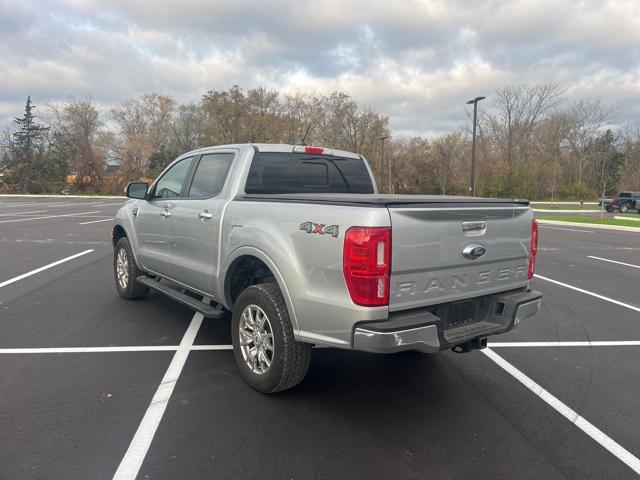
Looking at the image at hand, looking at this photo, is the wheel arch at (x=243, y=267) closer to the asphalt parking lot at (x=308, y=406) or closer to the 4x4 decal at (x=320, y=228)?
the 4x4 decal at (x=320, y=228)

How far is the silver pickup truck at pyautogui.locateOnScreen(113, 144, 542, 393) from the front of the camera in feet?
9.42

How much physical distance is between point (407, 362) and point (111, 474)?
8.61 ft

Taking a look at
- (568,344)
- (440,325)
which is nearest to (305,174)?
(440,325)

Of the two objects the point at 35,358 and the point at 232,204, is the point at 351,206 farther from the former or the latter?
the point at 35,358

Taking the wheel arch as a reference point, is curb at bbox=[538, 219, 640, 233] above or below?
below

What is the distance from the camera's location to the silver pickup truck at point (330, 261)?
2871 millimetres

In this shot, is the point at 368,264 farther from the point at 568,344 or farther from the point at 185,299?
the point at 568,344

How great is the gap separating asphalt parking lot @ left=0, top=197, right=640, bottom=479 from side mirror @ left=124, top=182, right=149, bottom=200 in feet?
4.64

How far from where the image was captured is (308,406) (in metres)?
3.42

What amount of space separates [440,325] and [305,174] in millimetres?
2206

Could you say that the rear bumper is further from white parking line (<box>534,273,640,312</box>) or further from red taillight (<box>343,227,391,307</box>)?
white parking line (<box>534,273,640,312</box>)

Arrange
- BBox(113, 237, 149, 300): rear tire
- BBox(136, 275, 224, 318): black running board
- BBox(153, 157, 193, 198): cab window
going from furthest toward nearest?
BBox(113, 237, 149, 300): rear tire, BBox(153, 157, 193, 198): cab window, BBox(136, 275, 224, 318): black running board

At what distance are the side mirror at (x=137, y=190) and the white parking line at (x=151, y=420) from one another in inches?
77.7

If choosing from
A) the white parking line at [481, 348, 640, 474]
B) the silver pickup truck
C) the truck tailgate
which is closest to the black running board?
the silver pickup truck
